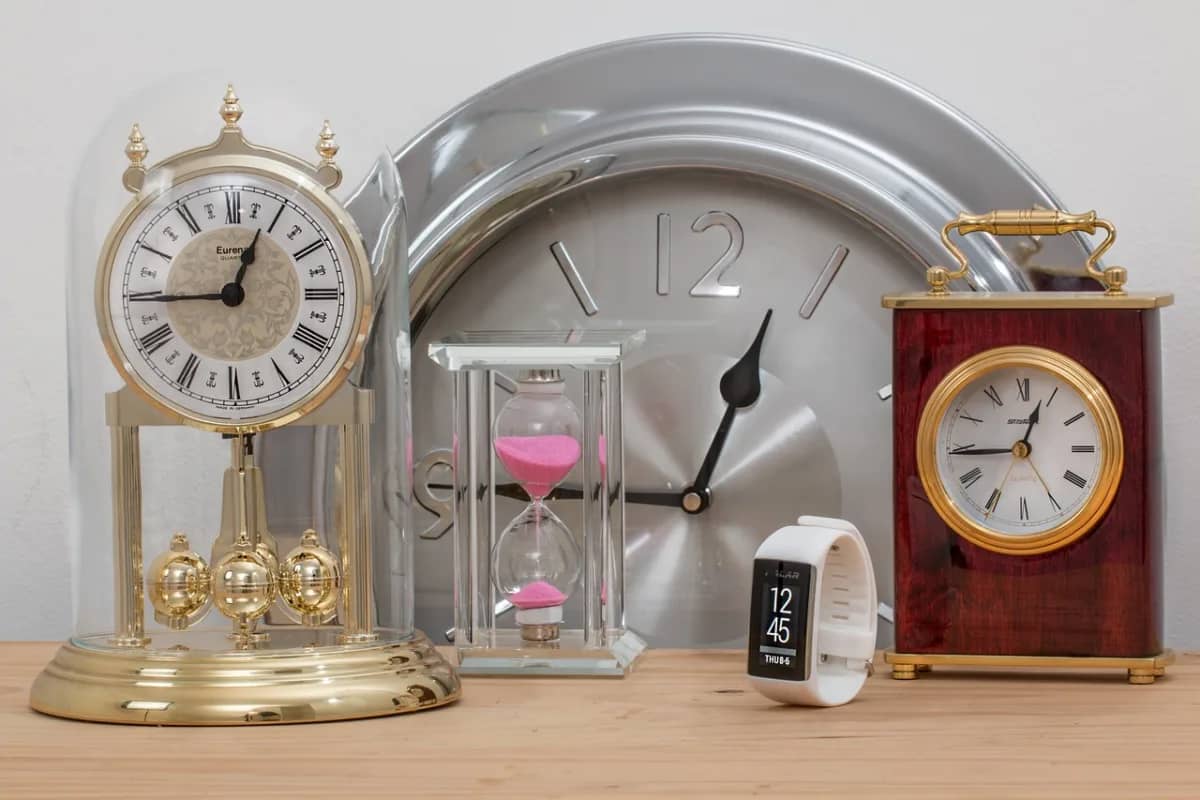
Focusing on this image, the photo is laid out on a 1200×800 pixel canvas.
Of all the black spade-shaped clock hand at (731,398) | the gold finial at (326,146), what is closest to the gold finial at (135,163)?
the gold finial at (326,146)

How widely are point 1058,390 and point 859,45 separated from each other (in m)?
0.37

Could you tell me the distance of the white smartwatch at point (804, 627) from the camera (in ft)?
3.20

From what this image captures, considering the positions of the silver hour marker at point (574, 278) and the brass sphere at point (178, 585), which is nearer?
the brass sphere at point (178, 585)

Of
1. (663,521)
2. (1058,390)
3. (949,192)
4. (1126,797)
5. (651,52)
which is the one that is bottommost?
(1126,797)

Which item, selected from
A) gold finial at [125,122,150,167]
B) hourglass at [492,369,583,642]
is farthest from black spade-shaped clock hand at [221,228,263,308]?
hourglass at [492,369,583,642]

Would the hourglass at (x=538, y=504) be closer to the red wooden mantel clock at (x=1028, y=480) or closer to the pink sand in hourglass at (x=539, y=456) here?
the pink sand in hourglass at (x=539, y=456)

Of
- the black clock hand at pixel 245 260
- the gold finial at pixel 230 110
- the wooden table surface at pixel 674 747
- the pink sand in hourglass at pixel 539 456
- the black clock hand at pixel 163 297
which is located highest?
the gold finial at pixel 230 110

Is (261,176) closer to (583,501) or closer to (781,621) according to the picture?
(583,501)

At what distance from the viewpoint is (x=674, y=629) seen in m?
1.25

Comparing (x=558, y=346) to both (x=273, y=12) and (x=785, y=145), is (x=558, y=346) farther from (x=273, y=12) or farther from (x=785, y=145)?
(x=273, y=12)

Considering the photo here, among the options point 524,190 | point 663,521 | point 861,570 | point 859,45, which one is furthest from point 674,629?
point 859,45

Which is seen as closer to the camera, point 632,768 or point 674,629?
point 632,768

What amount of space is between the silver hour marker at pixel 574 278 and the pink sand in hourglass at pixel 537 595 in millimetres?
252

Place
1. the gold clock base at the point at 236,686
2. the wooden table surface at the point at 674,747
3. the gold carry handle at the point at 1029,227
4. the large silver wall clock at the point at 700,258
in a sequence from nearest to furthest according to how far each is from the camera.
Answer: the wooden table surface at the point at 674,747, the gold clock base at the point at 236,686, the gold carry handle at the point at 1029,227, the large silver wall clock at the point at 700,258
